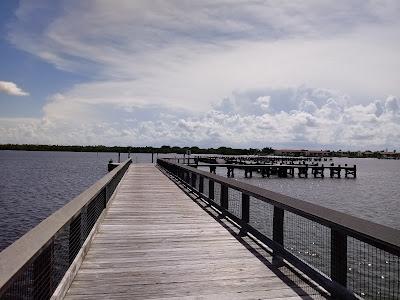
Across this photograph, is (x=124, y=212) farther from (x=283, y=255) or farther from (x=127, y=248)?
(x=283, y=255)

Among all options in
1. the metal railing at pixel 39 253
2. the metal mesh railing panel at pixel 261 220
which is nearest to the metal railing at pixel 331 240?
the metal mesh railing panel at pixel 261 220

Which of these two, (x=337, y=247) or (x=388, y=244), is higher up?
(x=388, y=244)

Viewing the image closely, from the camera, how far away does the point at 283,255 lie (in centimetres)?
591

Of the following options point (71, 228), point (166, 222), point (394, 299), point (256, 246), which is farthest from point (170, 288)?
point (394, 299)

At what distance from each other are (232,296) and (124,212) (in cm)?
651

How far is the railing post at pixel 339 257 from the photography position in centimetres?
434

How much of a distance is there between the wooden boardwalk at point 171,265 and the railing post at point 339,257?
1.58 ft

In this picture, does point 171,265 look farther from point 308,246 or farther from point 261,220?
point 261,220

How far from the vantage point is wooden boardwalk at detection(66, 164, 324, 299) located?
4773mm

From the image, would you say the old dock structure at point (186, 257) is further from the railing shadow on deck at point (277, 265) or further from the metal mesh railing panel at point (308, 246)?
the metal mesh railing panel at point (308, 246)

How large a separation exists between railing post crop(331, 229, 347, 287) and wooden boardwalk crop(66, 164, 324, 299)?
1.58 feet

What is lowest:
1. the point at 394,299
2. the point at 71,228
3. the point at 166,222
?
the point at 394,299

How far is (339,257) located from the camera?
14.4 ft

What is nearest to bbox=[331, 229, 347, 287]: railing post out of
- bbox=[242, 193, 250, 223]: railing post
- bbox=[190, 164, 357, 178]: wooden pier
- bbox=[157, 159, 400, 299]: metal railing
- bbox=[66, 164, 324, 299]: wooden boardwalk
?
bbox=[157, 159, 400, 299]: metal railing
